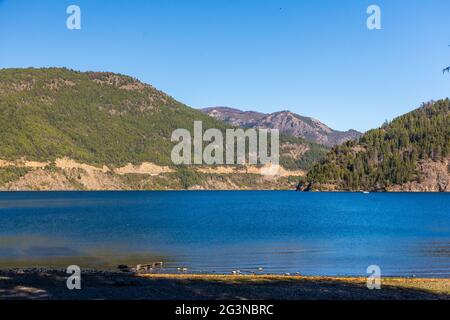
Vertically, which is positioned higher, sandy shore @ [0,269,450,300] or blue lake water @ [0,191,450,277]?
sandy shore @ [0,269,450,300]

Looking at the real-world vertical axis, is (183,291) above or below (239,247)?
above

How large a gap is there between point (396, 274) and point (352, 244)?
101ft

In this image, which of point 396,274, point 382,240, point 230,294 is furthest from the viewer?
point 382,240

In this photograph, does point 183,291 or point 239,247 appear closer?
point 183,291

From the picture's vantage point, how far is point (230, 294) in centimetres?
2906

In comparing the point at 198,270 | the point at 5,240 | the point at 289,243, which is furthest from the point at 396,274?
the point at 5,240

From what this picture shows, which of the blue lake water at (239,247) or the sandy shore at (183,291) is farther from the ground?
the sandy shore at (183,291)

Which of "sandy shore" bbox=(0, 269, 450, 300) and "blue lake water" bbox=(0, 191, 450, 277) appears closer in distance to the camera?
"sandy shore" bbox=(0, 269, 450, 300)

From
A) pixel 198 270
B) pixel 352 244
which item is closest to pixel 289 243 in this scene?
pixel 352 244

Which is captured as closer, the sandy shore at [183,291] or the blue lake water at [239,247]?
the sandy shore at [183,291]
